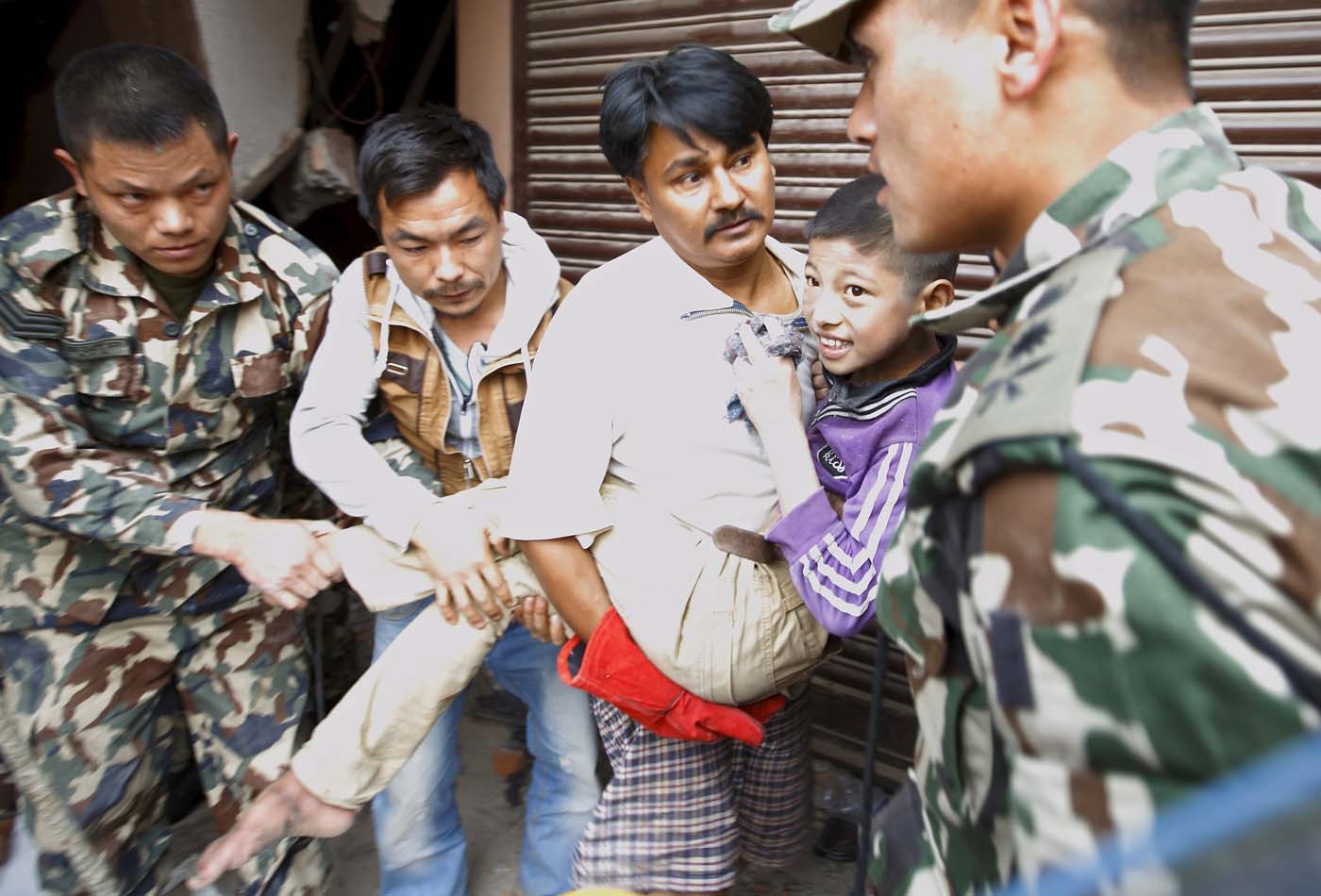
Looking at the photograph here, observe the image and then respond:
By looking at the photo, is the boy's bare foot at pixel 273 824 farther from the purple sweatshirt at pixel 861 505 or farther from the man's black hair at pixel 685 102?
the man's black hair at pixel 685 102

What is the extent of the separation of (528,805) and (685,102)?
1.92 metres

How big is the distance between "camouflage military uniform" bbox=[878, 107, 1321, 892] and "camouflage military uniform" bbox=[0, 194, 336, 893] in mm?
1995

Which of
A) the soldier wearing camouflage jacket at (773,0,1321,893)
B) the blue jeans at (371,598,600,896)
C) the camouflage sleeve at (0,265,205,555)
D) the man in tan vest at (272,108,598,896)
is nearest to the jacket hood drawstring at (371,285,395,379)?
the man in tan vest at (272,108,598,896)

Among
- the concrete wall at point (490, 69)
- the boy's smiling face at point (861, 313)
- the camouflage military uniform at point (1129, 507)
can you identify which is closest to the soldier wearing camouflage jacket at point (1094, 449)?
the camouflage military uniform at point (1129, 507)

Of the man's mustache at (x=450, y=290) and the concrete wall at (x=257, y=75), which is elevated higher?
the concrete wall at (x=257, y=75)

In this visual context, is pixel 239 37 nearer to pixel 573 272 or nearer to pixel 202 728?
pixel 573 272

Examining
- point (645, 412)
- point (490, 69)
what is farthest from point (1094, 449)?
point (490, 69)

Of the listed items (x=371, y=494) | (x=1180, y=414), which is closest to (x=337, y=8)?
(x=371, y=494)

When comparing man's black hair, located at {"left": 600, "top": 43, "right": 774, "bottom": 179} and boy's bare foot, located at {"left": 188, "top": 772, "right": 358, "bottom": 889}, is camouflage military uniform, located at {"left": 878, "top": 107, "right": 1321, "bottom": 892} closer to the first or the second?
man's black hair, located at {"left": 600, "top": 43, "right": 774, "bottom": 179}

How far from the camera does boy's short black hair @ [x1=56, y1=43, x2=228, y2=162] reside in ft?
7.38

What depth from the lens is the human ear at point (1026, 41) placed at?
99cm

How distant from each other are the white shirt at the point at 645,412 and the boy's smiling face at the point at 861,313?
8.6 inches

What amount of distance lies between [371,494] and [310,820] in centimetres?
77

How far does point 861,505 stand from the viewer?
1.76m
